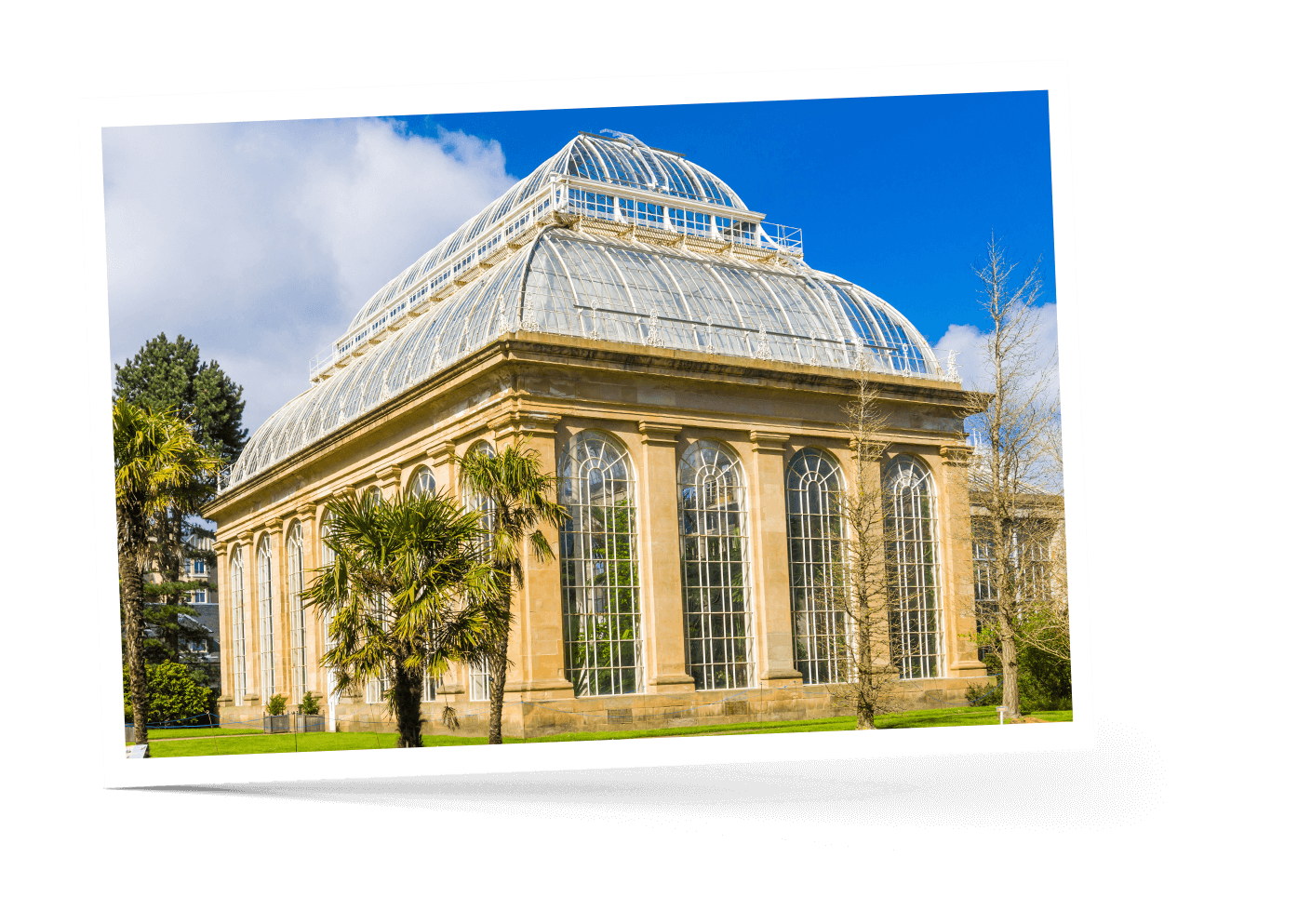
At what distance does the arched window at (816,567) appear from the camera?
120ft

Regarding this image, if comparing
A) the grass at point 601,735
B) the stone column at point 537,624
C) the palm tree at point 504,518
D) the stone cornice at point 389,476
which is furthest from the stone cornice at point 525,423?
the grass at point 601,735

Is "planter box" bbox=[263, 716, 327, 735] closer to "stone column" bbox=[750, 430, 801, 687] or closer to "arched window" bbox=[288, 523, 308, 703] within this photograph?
"arched window" bbox=[288, 523, 308, 703]

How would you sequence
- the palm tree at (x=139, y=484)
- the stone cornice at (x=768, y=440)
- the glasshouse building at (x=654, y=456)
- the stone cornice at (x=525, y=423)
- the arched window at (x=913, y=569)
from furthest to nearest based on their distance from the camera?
1. the arched window at (x=913, y=569)
2. the stone cornice at (x=768, y=440)
3. the glasshouse building at (x=654, y=456)
4. the stone cornice at (x=525, y=423)
5. the palm tree at (x=139, y=484)

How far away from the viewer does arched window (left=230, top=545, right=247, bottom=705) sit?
46469 mm

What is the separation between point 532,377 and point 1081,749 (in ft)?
53.7

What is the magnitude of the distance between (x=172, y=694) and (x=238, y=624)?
28.9ft

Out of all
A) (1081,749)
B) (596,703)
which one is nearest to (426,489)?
(596,703)

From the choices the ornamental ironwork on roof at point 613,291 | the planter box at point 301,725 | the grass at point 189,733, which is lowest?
the planter box at point 301,725

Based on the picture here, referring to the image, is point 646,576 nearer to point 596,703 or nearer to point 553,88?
point 596,703

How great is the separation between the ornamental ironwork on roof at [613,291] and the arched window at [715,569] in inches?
134

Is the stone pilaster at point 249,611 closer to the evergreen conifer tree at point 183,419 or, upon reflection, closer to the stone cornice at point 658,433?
the evergreen conifer tree at point 183,419

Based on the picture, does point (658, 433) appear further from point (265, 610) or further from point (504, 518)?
point (265, 610)

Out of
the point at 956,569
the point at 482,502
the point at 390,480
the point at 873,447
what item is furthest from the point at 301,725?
the point at 956,569

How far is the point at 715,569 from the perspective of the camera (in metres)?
35.9
